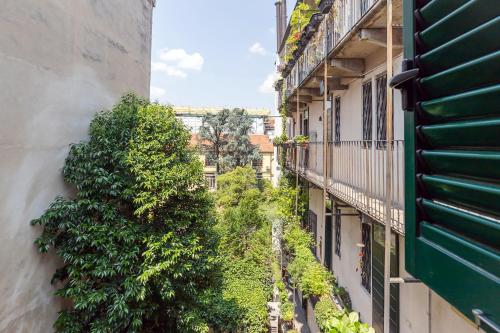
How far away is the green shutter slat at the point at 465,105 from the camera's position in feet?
2.98

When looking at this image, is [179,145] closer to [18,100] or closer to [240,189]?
[18,100]

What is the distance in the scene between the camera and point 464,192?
3.40 ft

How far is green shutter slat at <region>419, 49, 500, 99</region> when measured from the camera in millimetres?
913

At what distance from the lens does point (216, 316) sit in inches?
344

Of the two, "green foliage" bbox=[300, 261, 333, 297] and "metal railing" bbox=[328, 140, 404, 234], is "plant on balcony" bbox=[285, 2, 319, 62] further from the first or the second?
"green foliage" bbox=[300, 261, 333, 297]

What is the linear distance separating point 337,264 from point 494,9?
334 inches

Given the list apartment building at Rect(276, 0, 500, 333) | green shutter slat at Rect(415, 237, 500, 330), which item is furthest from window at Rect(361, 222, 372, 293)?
green shutter slat at Rect(415, 237, 500, 330)

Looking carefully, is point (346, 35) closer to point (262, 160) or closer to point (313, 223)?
point (313, 223)

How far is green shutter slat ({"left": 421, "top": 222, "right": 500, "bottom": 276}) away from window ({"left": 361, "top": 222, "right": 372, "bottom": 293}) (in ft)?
17.5

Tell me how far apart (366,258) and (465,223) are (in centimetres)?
595

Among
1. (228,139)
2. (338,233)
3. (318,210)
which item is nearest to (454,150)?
(338,233)

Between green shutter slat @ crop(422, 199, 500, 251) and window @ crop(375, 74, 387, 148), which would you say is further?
window @ crop(375, 74, 387, 148)

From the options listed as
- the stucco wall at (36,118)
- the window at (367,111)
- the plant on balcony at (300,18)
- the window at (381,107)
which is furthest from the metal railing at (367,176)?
the stucco wall at (36,118)

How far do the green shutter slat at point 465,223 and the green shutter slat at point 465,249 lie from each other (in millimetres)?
22
